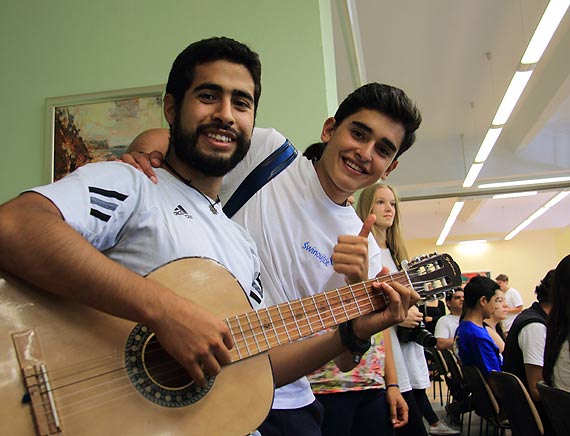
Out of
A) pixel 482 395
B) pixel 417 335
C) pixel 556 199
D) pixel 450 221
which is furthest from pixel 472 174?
pixel 417 335

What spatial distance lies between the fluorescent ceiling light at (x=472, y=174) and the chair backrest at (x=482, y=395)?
4.92 metres

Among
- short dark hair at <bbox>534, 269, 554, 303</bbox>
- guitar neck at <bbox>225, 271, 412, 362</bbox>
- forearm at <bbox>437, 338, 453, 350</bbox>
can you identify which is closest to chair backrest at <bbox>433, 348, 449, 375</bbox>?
forearm at <bbox>437, 338, 453, 350</bbox>

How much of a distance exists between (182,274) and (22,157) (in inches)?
92.8

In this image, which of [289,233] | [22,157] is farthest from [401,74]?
[289,233]

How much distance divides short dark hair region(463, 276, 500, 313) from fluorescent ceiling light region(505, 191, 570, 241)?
8.32m

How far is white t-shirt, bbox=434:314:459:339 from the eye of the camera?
7.47 metres

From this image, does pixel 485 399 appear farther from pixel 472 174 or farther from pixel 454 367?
pixel 472 174

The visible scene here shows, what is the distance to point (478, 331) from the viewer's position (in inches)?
199

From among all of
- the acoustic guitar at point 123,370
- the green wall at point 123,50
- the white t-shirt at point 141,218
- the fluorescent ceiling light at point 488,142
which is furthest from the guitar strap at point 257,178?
the fluorescent ceiling light at point 488,142

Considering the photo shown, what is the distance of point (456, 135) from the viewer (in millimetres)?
10047

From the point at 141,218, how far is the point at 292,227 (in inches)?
28.6

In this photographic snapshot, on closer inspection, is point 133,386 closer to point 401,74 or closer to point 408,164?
point 401,74

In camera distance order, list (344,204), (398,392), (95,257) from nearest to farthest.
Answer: (95,257) < (344,204) < (398,392)

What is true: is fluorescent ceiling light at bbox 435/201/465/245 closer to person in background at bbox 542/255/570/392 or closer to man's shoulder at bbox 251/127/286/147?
person in background at bbox 542/255/570/392
